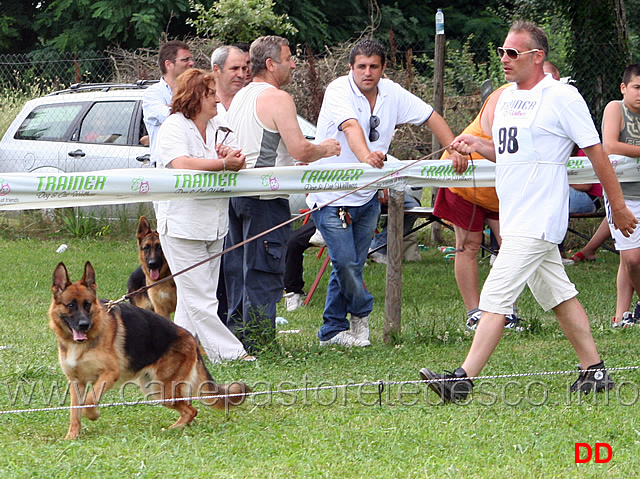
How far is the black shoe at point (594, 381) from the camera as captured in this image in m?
5.09

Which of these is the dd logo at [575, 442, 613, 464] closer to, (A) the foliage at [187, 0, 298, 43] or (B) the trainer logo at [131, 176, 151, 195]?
(B) the trainer logo at [131, 176, 151, 195]

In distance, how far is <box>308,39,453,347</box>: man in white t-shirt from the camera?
20.5 feet

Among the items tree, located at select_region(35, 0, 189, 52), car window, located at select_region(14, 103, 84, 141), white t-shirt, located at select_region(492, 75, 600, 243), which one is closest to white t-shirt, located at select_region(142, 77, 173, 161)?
white t-shirt, located at select_region(492, 75, 600, 243)

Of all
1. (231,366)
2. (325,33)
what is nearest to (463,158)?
(231,366)

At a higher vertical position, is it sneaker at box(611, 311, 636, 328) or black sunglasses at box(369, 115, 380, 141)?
black sunglasses at box(369, 115, 380, 141)

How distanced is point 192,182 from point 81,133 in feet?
22.0

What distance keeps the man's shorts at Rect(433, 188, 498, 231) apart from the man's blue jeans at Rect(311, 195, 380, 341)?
85 centimetres

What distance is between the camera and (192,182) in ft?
18.9

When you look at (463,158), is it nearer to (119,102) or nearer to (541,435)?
(541,435)

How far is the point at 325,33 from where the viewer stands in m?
26.1

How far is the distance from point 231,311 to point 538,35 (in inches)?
115

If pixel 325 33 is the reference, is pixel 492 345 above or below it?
below

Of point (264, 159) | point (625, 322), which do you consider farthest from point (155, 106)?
point (625, 322)

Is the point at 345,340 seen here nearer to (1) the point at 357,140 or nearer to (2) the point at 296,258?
(1) the point at 357,140
